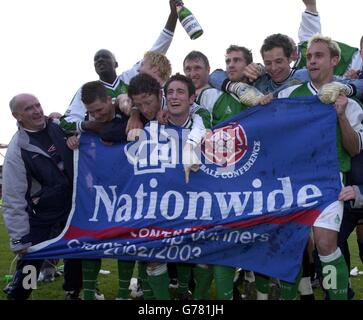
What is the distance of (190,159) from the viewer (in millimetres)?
4152

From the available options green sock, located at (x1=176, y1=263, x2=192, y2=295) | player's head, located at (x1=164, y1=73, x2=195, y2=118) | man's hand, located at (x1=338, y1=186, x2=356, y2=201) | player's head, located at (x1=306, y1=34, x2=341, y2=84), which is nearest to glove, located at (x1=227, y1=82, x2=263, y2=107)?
player's head, located at (x1=164, y1=73, x2=195, y2=118)

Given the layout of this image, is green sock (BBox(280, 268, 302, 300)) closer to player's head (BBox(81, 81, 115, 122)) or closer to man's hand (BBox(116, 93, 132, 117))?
man's hand (BBox(116, 93, 132, 117))

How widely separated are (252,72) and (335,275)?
6.28ft

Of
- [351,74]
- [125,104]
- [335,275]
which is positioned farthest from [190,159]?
[351,74]

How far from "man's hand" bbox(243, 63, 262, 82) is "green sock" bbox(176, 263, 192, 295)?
1.90 meters

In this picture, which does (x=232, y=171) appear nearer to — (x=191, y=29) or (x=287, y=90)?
(x=287, y=90)

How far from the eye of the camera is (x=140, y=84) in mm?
4387

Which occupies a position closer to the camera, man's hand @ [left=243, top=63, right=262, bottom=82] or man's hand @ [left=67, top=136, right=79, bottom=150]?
man's hand @ [left=243, top=63, right=262, bottom=82]

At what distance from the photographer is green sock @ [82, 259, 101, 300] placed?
15.1 ft

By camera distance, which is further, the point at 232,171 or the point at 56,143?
the point at 56,143

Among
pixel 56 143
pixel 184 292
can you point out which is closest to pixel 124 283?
pixel 184 292

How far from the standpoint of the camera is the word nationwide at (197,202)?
159 inches
